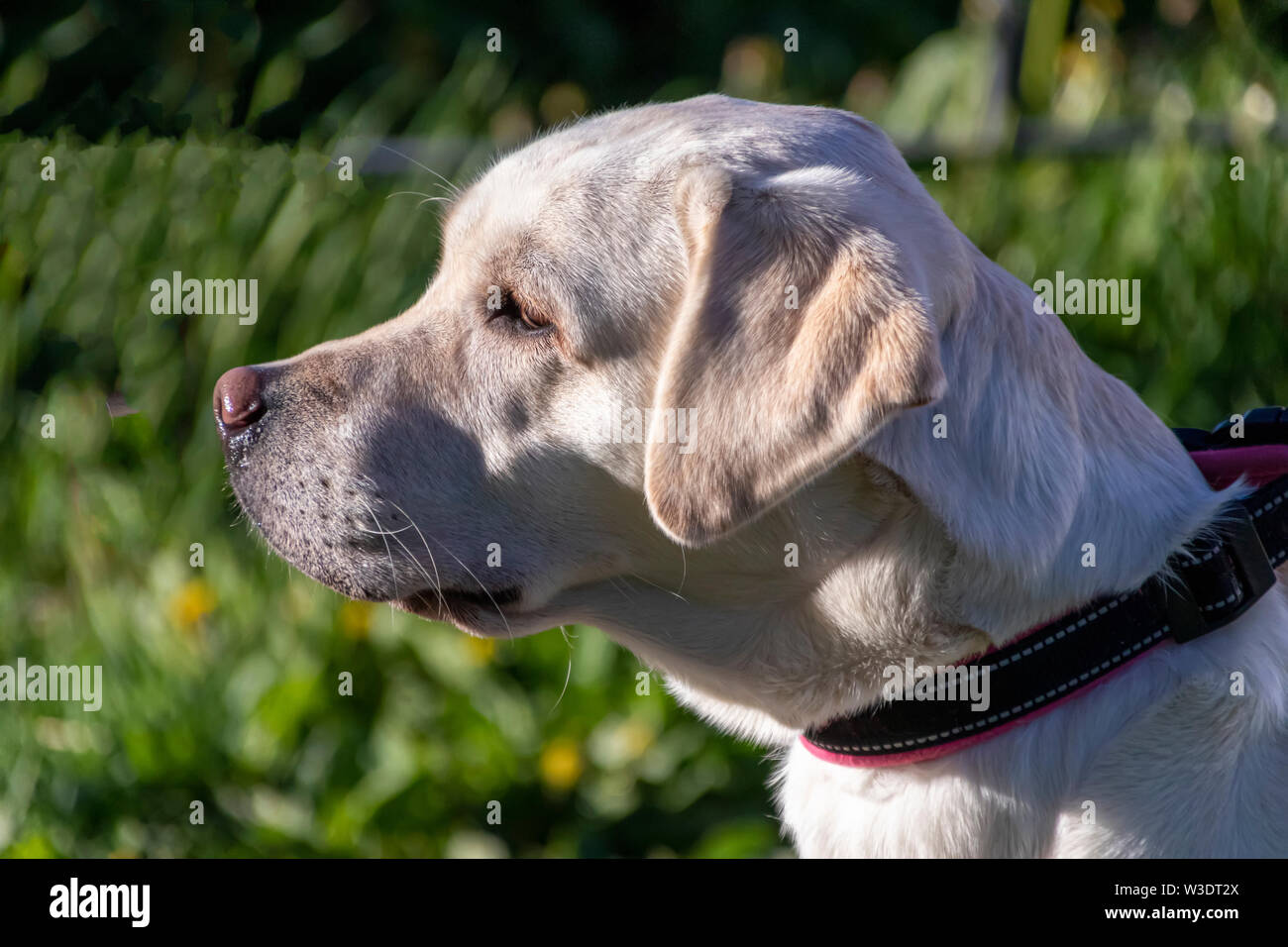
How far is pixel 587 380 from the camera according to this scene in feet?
7.23

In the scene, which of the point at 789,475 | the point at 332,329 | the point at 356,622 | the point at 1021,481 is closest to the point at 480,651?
the point at 356,622

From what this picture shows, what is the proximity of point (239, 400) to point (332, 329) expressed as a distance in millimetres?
2663

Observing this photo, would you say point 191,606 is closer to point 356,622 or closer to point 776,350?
point 356,622

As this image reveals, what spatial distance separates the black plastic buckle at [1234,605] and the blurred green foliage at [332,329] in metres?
1.47

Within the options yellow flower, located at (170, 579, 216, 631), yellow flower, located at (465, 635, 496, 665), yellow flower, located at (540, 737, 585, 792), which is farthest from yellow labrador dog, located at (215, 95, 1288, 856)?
yellow flower, located at (170, 579, 216, 631)

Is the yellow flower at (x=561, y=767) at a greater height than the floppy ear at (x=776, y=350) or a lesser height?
lesser

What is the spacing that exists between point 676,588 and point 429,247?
10.8 feet

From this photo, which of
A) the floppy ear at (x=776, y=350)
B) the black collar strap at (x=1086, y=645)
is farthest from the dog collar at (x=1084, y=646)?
the floppy ear at (x=776, y=350)

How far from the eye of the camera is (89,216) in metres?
5.18

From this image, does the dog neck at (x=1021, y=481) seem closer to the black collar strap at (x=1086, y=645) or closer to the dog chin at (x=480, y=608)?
the black collar strap at (x=1086, y=645)

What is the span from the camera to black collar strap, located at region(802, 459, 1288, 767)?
2010 millimetres

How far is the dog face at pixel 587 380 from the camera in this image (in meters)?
2.00
